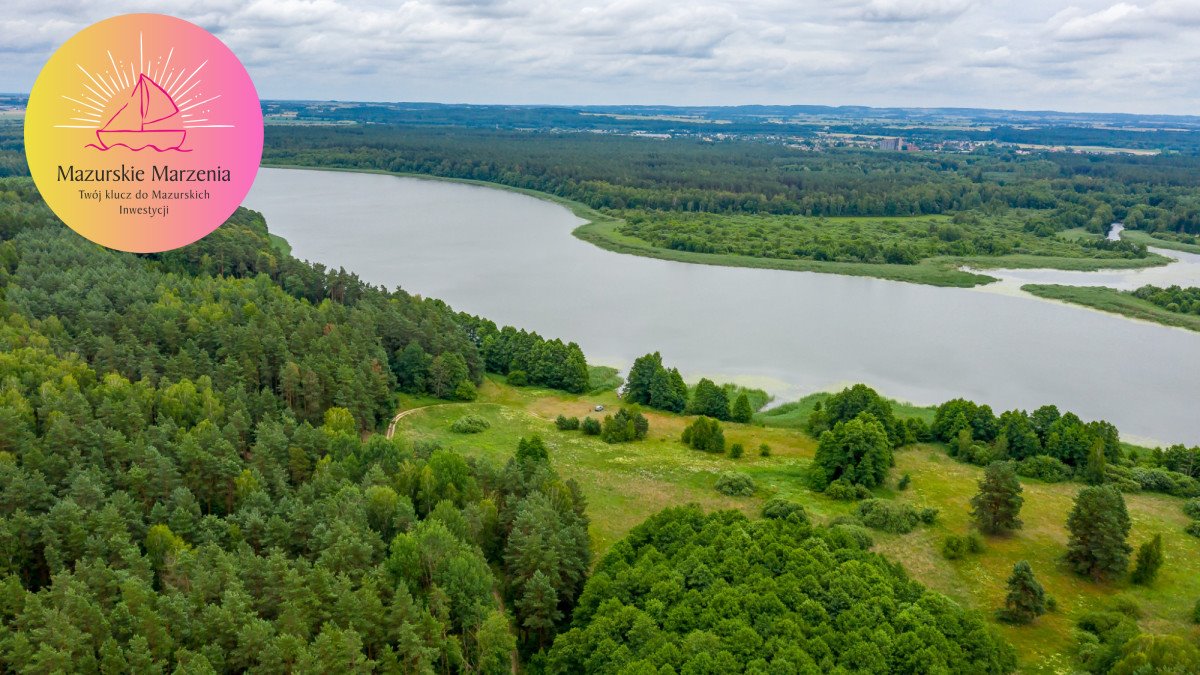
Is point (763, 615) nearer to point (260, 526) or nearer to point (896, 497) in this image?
point (260, 526)

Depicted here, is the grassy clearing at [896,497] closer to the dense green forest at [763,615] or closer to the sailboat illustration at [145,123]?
the dense green forest at [763,615]

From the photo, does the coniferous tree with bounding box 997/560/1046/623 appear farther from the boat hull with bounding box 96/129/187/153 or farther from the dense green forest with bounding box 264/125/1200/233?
the dense green forest with bounding box 264/125/1200/233

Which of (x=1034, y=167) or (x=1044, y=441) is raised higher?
(x=1034, y=167)

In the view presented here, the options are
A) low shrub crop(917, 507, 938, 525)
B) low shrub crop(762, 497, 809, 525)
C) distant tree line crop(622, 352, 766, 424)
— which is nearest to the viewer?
low shrub crop(762, 497, 809, 525)

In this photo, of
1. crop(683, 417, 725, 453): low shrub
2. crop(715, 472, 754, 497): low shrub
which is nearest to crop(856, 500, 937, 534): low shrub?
crop(715, 472, 754, 497): low shrub

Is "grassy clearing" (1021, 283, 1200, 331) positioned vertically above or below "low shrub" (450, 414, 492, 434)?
above

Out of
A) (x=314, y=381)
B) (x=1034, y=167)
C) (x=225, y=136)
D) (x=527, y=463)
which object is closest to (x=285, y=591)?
(x=527, y=463)

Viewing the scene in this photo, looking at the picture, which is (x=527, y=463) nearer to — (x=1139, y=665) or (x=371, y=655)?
(x=371, y=655)
